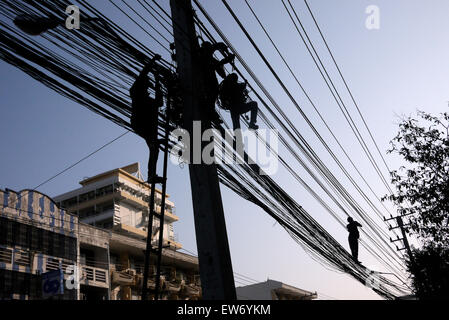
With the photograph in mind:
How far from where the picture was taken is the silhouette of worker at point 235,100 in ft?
22.3

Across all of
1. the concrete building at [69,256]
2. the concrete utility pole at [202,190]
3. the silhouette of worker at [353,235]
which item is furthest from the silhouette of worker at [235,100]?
the concrete building at [69,256]

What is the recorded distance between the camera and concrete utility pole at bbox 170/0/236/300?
4.24 meters

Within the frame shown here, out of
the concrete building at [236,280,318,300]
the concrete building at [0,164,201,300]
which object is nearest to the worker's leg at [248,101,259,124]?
the concrete building at [0,164,201,300]

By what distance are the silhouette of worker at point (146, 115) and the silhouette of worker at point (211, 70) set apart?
0.74 meters

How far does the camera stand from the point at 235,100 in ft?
23.1

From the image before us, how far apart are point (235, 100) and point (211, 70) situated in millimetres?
1254

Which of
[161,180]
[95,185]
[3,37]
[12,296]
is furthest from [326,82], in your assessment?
[95,185]

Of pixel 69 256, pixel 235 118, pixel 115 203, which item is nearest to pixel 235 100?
pixel 235 118

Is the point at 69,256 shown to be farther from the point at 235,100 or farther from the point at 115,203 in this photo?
the point at 115,203

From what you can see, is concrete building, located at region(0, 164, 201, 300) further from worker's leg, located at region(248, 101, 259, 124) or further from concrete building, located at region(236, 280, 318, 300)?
concrete building, located at region(236, 280, 318, 300)

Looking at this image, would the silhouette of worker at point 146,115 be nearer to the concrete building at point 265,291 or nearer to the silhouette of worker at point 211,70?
the silhouette of worker at point 211,70

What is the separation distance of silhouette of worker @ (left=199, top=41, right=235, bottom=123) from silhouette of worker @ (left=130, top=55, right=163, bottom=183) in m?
→ 0.74

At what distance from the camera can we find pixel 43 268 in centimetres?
1819
